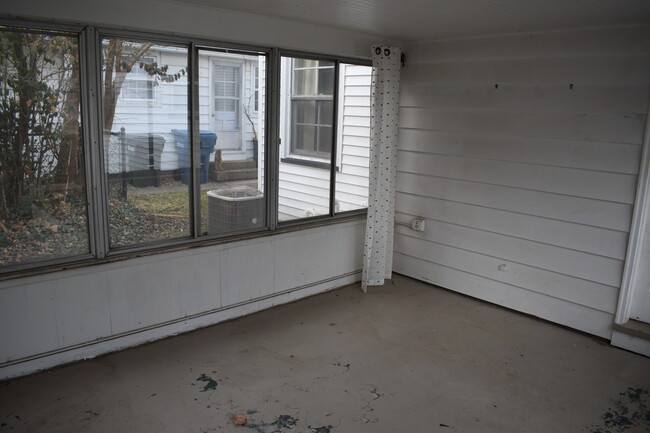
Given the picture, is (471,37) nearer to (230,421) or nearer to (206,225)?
(206,225)

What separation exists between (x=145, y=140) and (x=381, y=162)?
229 centimetres

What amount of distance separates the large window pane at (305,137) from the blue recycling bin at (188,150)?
2.46ft

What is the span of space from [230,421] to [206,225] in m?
1.63

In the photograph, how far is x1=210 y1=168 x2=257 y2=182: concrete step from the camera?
4078 mm

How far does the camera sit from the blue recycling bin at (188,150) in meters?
3.78

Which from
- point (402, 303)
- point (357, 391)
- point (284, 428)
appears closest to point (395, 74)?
point (402, 303)

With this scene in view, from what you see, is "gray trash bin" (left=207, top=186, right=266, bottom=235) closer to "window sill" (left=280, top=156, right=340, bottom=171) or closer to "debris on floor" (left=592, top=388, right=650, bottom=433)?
"window sill" (left=280, top=156, right=340, bottom=171)

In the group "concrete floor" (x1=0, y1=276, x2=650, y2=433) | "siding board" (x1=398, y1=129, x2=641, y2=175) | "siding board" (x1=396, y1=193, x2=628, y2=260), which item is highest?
"siding board" (x1=398, y1=129, x2=641, y2=175)

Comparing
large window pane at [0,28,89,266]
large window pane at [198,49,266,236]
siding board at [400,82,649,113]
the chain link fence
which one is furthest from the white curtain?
large window pane at [0,28,89,266]

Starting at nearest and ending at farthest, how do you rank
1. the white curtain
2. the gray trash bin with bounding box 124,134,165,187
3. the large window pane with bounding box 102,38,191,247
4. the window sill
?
the large window pane with bounding box 102,38,191,247 → the gray trash bin with bounding box 124,134,165,187 → the window sill → the white curtain

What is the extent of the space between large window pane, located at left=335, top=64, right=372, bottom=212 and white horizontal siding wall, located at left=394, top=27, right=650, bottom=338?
423 mm

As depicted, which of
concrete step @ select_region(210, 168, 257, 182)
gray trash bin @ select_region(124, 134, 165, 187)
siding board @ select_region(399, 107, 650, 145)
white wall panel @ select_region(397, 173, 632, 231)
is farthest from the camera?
concrete step @ select_region(210, 168, 257, 182)

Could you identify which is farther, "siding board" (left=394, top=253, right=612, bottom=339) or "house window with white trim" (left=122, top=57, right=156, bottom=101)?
"siding board" (left=394, top=253, right=612, bottom=339)

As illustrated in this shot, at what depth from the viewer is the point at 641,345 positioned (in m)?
3.88
